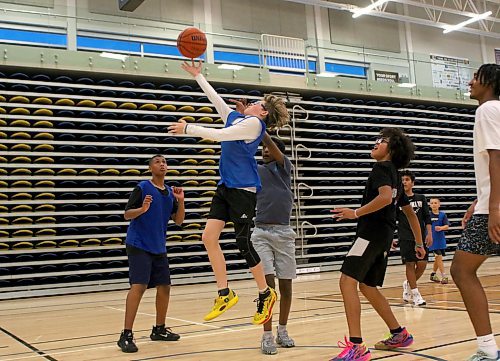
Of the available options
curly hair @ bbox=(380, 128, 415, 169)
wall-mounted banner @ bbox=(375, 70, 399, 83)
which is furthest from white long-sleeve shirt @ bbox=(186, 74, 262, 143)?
wall-mounted banner @ bbox=(375, 70, 399, 83)

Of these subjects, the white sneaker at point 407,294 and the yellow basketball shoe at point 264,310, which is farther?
the white sneaker at point 407,294

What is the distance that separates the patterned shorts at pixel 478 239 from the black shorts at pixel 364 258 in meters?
0.67

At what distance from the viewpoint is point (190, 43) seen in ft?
14.5

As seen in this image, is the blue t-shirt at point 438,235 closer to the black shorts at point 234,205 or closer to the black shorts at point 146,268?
the black shorts at point 146,268

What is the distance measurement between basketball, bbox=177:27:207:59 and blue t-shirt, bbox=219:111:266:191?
96cm

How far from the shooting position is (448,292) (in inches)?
285

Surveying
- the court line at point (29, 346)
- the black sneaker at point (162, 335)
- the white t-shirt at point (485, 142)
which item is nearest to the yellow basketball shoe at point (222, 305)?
the black sneaker at point (162, 335)

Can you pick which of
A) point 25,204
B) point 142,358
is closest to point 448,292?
point 142,358

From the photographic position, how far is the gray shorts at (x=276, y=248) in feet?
13.8

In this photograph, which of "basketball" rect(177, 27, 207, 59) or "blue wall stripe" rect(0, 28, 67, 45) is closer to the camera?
"basketball" rect(177, 27, 207, 59)

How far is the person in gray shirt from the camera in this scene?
13.7ft

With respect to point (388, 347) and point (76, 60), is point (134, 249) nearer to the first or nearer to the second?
point (388, 347)

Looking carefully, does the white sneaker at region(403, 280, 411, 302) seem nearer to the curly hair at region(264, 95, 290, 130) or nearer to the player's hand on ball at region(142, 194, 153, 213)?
the curly hair at region(264, 95, 290, 130)

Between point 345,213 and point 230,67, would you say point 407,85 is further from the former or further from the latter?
point 345,213
